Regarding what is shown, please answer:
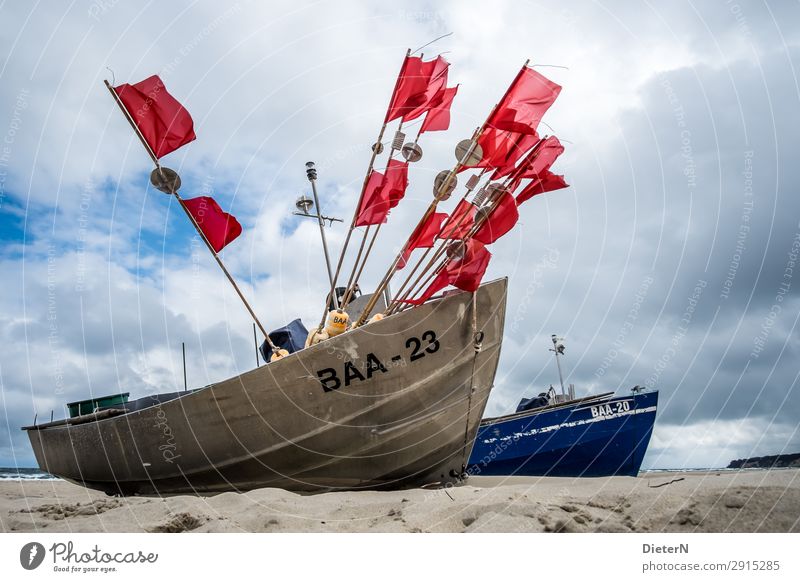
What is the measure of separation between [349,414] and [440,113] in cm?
404

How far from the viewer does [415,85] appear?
20.9 ft

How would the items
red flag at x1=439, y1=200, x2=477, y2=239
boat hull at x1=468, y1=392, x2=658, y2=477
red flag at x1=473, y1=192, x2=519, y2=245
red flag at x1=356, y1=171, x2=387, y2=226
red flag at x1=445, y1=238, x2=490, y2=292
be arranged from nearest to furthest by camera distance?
red flag at x1=445, y1=238, x2=490, y2=292 → red flag at x1=473, y1=192, x2=519, y2=245 → red flag at x1=439, y1=200, x2=477, y2=239 → red flag at x1=356, y1=171, x2=387, y2=226 → boat hull at x1=468, y1=392, x2=658, y2=477

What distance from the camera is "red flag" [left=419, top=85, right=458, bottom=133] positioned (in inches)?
263

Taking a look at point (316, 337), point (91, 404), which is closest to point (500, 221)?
point (316, 337)

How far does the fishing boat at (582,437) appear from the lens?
12039 mm

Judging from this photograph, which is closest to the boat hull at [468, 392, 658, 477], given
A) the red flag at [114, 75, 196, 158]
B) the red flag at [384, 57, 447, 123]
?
the red flag at [384, 57, 447, 123]

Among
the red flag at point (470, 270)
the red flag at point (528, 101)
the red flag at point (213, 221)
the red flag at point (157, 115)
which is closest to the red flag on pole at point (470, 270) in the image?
the red flag at point (470, 270)

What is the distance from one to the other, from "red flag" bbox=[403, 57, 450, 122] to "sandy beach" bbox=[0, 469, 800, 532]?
Answer: 4.50 metres

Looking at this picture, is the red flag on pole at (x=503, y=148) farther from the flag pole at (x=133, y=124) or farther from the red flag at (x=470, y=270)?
the flag pole at (x=133, y=124)

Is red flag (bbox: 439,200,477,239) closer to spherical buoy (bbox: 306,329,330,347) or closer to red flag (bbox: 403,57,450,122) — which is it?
red flag (bbox: 403,57,450,122)

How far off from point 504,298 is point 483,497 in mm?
2500

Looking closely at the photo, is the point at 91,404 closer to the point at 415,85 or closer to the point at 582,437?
the point at 415,85

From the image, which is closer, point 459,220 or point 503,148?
point 503,148

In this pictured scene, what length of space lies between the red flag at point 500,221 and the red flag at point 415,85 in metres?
1.66
